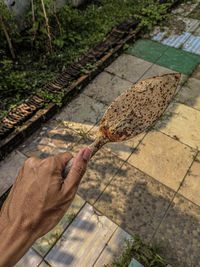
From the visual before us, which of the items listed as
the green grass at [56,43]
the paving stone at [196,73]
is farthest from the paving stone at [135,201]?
the paving stone at [196,73]

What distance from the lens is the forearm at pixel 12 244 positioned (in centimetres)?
150

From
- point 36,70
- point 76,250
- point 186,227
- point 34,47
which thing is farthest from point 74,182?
point 34,47

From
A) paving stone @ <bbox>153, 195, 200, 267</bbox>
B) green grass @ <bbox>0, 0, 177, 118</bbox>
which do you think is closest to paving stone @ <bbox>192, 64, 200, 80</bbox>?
green grass @ <bbox>0, 0, 177, 118</bbox>

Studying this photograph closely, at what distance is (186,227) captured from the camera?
8.84 feet

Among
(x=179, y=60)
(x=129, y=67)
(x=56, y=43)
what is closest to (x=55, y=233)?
(x=129, y=67)

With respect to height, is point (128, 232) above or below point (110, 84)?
below

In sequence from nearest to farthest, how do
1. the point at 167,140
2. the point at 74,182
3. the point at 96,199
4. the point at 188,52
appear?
1. the point at 74,182
2. the point at 96,199
3. the point at 167,140
4. the point at 188,52

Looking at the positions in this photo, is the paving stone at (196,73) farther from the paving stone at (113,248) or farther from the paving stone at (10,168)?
the paving stone at (10,168)

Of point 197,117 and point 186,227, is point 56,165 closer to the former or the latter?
point 186,227

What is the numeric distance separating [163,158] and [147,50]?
126 inches

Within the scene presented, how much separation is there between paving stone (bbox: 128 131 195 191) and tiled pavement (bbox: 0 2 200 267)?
15 mm

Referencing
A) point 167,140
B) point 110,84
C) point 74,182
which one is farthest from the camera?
point 110,84

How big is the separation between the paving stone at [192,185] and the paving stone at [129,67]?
2311mm

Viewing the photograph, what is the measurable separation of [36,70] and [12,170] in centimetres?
250
